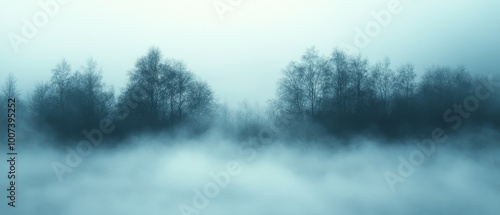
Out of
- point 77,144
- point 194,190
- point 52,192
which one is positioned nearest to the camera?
point 52,192

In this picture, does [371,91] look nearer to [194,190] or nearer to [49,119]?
[194,190]

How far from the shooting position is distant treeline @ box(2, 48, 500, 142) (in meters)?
27.8

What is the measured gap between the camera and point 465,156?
26.5 meters

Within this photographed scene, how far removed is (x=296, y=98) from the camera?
28.9 m

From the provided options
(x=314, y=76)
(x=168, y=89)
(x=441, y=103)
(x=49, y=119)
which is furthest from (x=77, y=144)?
(x=441, y=103)

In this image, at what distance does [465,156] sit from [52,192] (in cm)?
2443

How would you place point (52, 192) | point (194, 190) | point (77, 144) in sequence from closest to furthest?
point (52, 192)
point (194, 190)
point (77, 144)

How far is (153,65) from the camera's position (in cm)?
2870

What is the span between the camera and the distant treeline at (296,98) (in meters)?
27.8

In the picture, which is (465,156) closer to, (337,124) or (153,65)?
(337,124)

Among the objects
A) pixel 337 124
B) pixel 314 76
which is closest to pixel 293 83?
pixel 314 76

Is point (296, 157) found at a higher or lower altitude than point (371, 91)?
lower

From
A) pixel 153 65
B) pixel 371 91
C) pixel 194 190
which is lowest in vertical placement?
pixel 194 190

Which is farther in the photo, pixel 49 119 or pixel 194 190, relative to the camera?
pixel 49 119
